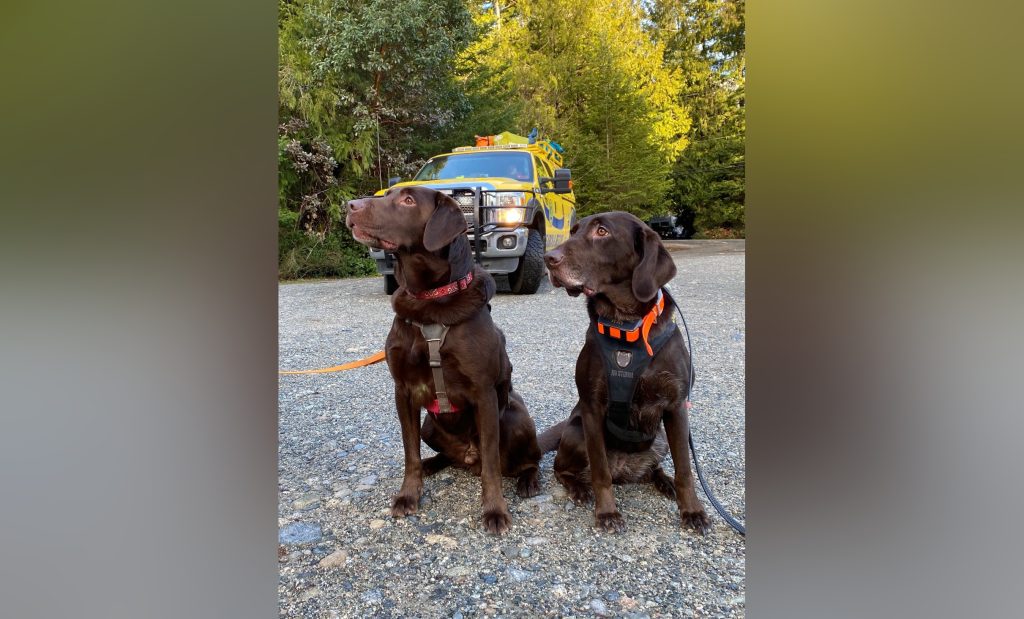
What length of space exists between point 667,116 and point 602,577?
80.3ft

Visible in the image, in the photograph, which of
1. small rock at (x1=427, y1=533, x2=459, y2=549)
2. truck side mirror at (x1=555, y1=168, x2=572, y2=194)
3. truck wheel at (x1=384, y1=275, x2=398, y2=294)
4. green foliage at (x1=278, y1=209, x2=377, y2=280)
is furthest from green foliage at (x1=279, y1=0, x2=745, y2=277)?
small rock at (x1=427, y1=533, x2=459, y2=549)

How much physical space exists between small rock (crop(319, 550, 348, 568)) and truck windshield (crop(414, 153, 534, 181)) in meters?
6.96

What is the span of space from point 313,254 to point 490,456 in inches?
433

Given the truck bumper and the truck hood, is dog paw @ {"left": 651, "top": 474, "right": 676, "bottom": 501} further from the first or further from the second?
the truck hood

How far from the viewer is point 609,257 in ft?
7.93

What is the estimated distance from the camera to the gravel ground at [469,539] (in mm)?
1906

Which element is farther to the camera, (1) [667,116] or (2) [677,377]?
(1) [667,116]

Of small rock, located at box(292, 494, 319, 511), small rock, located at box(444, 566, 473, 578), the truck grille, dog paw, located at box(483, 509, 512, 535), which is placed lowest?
small rock, located at box(444, 566, 473, 578)

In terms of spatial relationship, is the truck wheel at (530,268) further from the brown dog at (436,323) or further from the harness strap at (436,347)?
the harness strap at (436,347)

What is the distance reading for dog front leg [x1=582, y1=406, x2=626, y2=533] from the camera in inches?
93.7
